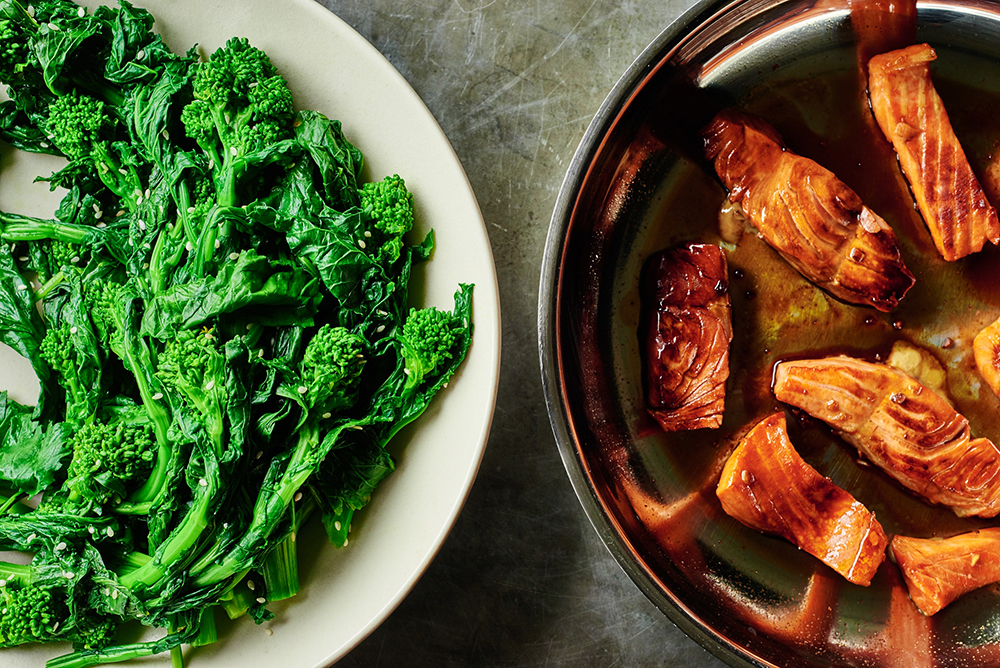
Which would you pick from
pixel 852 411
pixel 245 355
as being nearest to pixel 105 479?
pixel 245 355

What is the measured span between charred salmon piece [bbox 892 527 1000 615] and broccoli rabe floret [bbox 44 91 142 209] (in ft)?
10.8

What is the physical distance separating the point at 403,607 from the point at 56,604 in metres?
1.27

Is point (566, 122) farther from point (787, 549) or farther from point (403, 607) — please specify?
point (403, 607)

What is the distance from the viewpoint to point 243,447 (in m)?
1.99

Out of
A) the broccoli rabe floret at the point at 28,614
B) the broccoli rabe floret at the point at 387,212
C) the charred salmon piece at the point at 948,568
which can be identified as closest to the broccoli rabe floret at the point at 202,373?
the broccoli rabe floret at the point at 387,212

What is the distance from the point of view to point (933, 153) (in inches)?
95.0

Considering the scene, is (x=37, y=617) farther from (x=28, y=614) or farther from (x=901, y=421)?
(x=901, y=421)

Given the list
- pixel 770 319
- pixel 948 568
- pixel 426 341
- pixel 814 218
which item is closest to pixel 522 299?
pixel 426 341

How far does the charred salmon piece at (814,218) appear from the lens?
7.79ft

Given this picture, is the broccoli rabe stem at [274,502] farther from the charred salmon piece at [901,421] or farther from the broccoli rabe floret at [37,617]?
the charred salmon piece at [901,421]

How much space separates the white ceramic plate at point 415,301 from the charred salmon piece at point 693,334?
0.75m

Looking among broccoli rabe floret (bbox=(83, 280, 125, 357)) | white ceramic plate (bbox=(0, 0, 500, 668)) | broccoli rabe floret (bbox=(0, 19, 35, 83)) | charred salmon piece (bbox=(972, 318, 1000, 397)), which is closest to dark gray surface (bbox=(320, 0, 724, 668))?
white ceramic plate (bbox=(0, 0, 500, 668))

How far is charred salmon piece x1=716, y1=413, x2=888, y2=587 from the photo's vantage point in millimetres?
2410

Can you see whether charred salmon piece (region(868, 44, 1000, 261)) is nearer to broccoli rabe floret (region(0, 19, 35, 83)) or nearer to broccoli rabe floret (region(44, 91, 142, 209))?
broccoli rabe floret (region(44, 91, 142, 209))
